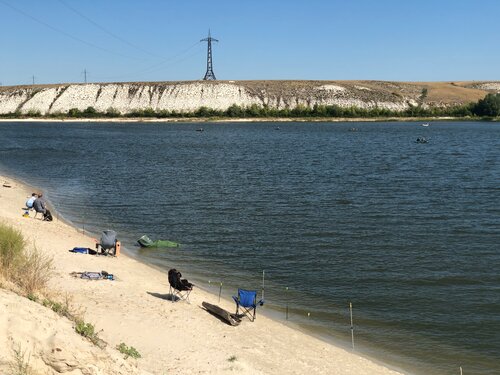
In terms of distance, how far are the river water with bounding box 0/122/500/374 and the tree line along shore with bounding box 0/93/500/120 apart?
376 feet

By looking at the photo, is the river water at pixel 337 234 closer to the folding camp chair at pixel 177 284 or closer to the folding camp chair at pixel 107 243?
the folding camp chair at pixel 107 243

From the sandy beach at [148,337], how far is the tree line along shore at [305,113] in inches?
6096

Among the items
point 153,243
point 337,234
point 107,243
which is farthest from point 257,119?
point 107,243

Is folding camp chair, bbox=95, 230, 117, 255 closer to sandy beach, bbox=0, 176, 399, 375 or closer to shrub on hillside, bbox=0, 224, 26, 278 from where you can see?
sandy beach, bbox=0, 176, 399, 375

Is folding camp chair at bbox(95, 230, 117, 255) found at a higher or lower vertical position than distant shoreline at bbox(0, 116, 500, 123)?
lower

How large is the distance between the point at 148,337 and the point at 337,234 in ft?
49.2

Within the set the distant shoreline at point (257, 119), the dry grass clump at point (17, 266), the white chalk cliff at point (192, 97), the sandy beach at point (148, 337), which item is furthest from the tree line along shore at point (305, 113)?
the dry grass clump at point (17, 266)

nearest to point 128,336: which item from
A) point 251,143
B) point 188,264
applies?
point 188,264

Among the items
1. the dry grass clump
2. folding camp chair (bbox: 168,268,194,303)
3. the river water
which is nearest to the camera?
the dry grass clump

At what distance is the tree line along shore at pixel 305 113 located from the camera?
17250 centimetres

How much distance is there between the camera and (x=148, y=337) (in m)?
12.8

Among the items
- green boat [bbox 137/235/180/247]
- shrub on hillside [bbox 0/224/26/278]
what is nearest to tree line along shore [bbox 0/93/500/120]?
green boat [bbox 137/235/180/247]

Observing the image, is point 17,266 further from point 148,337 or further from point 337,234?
point 337,234

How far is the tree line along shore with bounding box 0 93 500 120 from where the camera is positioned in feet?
566
